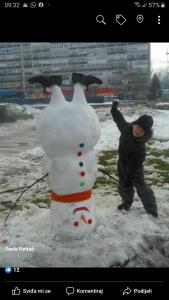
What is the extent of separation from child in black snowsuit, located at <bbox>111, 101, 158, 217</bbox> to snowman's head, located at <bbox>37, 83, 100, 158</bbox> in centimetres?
49

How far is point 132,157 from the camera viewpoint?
347 centimetres

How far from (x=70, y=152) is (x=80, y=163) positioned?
0.37 ft

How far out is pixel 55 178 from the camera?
2.93m

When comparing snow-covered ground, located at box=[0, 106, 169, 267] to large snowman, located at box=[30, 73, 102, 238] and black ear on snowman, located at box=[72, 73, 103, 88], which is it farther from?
black ear on snowman, located at box=[72, 73, 103, 88]

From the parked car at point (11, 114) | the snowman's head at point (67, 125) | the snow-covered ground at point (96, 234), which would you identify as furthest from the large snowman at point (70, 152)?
the parked car at point (11, 114)

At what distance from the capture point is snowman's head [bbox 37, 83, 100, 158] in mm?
2719

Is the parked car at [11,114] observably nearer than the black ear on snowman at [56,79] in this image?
No

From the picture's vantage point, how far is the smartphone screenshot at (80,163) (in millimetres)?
2051

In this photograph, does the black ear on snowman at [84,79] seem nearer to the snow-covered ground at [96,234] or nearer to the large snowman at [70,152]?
the large snowman at [70,152]
